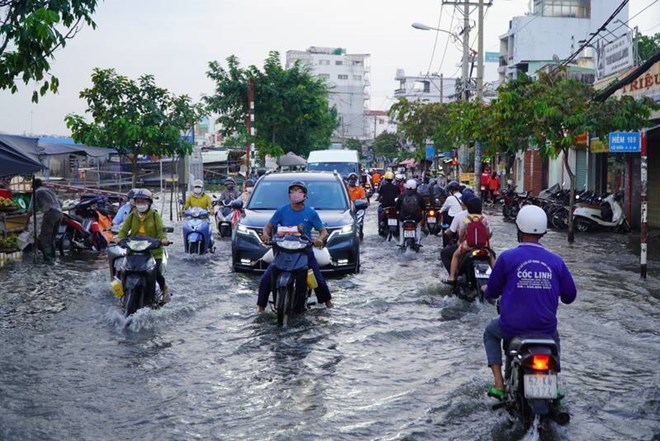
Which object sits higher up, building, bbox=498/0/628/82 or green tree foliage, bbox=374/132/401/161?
building, bbox=498/0/628/82

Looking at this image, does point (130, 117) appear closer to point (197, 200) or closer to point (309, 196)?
point (197, 200)

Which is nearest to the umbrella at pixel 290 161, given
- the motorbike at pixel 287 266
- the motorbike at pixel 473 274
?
the motorbike at pixel 473 274

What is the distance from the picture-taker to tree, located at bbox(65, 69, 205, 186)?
21688 mm

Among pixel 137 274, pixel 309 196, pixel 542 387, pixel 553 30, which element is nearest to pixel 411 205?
pixel 309 196

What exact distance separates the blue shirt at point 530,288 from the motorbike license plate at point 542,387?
1.31ft

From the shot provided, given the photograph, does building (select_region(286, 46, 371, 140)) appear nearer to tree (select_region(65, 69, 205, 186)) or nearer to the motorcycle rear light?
tree (select_region(65, 69, 205, 186))

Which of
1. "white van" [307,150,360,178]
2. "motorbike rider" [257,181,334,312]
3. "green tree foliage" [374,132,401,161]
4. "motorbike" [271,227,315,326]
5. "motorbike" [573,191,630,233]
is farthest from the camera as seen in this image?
"green tree foliage" [374,132,401,161]

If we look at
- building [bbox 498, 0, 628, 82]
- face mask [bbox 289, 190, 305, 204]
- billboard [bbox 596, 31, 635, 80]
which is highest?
building [bbox 498, 0, 628, 82]

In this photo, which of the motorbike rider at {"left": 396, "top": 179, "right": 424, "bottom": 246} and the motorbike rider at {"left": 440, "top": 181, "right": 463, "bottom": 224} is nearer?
the motorbike rider at {"left": 440, "top": 181, "right": 463, "bottom": 224}

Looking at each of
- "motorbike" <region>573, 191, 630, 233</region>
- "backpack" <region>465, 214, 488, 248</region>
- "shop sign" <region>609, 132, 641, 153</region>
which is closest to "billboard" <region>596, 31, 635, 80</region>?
"motorbike" <region>573, 191, 630, 233</region>

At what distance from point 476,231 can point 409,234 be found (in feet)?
22.9

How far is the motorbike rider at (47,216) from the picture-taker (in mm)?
16453

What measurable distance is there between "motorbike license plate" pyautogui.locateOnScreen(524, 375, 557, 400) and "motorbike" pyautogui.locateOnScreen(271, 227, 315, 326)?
434 centimetres

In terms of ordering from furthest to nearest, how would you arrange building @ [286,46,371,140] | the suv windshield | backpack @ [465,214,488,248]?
building @ [286,46,371,140] → the suv windshield → backpack @ [465,214,488,248]
